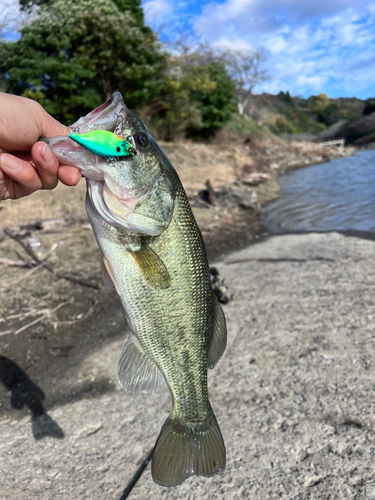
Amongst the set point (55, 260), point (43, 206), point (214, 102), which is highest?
point (214, 102)

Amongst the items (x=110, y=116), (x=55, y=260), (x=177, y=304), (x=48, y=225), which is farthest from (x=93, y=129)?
(x=48, y=225)

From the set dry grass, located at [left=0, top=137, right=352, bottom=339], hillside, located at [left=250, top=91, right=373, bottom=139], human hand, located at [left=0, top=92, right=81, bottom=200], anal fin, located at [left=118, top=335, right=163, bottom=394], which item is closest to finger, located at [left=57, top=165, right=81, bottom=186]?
human hand, located at [left=0, top=92, right=81, bottom=200]

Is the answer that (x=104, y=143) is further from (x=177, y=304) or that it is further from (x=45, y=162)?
(x=177, y=304)

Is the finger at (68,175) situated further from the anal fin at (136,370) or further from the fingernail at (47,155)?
the anal fin at (136,370)

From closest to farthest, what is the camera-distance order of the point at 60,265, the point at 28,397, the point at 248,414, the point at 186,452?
the point at 186,452 < the point at 248,414 < the point at 28,397 < the point at 60,265

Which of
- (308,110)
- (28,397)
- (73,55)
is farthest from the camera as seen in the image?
(308,110)

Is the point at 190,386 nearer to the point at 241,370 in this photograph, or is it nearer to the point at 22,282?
the point at 241,370

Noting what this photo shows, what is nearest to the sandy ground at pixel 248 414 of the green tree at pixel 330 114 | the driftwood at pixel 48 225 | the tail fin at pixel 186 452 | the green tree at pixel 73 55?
the tail fin at pixel 186 452

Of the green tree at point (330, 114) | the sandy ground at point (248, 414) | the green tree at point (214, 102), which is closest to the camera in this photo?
the sandy ground at point (248, 414)
